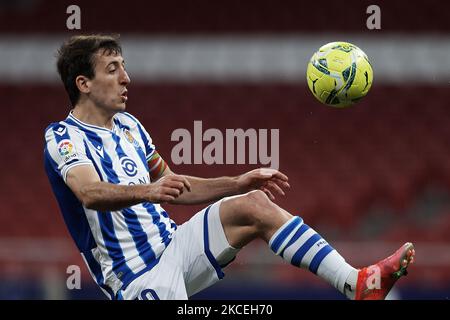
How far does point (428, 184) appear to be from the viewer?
1206 cm

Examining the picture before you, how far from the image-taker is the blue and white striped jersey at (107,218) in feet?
16.9

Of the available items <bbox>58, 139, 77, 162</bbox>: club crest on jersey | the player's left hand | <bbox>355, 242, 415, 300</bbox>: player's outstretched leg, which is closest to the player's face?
<bbox>58, 139, 77, 162</bbox>: club crest on jersey

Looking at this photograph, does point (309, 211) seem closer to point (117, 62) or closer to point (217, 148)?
point (217, 148)

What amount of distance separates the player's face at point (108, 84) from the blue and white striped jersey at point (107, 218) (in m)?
0.16

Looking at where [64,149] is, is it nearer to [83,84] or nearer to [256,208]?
[83,84]

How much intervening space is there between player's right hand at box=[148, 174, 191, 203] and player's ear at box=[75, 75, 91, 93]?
3.73 ft

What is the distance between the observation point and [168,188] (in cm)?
444

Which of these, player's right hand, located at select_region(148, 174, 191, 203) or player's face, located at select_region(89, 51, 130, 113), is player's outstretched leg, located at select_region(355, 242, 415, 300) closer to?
player's right hand, located at select_region(148, 174, 191, 203)

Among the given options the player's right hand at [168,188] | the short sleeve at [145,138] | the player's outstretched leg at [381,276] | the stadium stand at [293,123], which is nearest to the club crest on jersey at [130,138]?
the short sleeve at [145,138]

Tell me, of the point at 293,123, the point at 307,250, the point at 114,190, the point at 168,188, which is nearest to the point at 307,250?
the point at 307,250

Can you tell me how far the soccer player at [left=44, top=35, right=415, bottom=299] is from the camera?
4.70 m

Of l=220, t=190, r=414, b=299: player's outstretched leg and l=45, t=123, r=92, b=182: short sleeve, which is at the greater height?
l=45, t=123, r=92, b=182: short sleeve

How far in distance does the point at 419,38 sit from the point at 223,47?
3.07 meters

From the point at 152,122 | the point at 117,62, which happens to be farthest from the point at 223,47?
the point at 117,62
